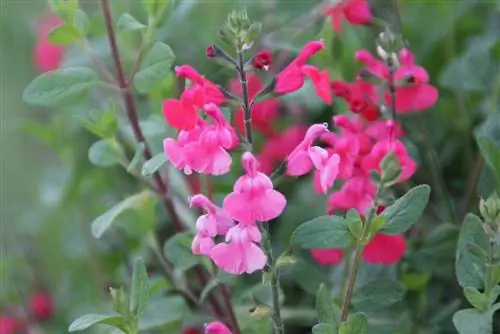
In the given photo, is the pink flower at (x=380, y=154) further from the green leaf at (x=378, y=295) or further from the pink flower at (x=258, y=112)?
the pink flower at (x=258, y=112)

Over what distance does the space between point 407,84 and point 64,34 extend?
278 mm

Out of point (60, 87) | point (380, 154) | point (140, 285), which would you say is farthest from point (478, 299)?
point (60, 87)

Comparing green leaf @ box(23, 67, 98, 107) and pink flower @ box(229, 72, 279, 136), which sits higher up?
green leaf @ box(23, 67, 98, 107)

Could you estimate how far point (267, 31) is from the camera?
0.90 m

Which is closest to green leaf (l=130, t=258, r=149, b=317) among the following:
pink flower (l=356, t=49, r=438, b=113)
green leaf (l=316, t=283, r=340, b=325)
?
green leaf (l=316, t=283, r=340, b=325)

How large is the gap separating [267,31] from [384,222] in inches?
16.0

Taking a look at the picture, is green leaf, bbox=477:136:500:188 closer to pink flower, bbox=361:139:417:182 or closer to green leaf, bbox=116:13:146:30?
pink flower, bbox=361:139:417:182

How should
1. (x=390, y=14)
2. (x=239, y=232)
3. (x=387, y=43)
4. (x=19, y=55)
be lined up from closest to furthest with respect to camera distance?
1. (x=239, y=232)
2. (x=387, y=43)
3. (x=390, y=14)
4. (x=19, y=55)

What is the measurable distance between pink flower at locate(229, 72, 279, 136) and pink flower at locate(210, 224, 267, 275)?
0.30 meters

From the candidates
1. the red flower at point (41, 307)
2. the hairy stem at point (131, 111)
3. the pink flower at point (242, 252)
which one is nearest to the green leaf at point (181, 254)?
the hairy stem at point (131, 111)

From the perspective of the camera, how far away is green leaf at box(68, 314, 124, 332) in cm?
53

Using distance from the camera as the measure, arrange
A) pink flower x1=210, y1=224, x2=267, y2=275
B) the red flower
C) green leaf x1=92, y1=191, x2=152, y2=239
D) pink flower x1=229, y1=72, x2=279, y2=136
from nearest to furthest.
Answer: pink flower x1=210, y1=224, x2=267, y2=275 → green leaf x1=92, y1=191, x2=152, y2=239 → pink flower x1=229, y1=72, x2=279, y2=136 → the red flower

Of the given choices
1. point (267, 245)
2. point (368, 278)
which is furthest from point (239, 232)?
point (368, 278)

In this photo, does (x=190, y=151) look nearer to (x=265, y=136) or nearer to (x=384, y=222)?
(x=384, y=222)
